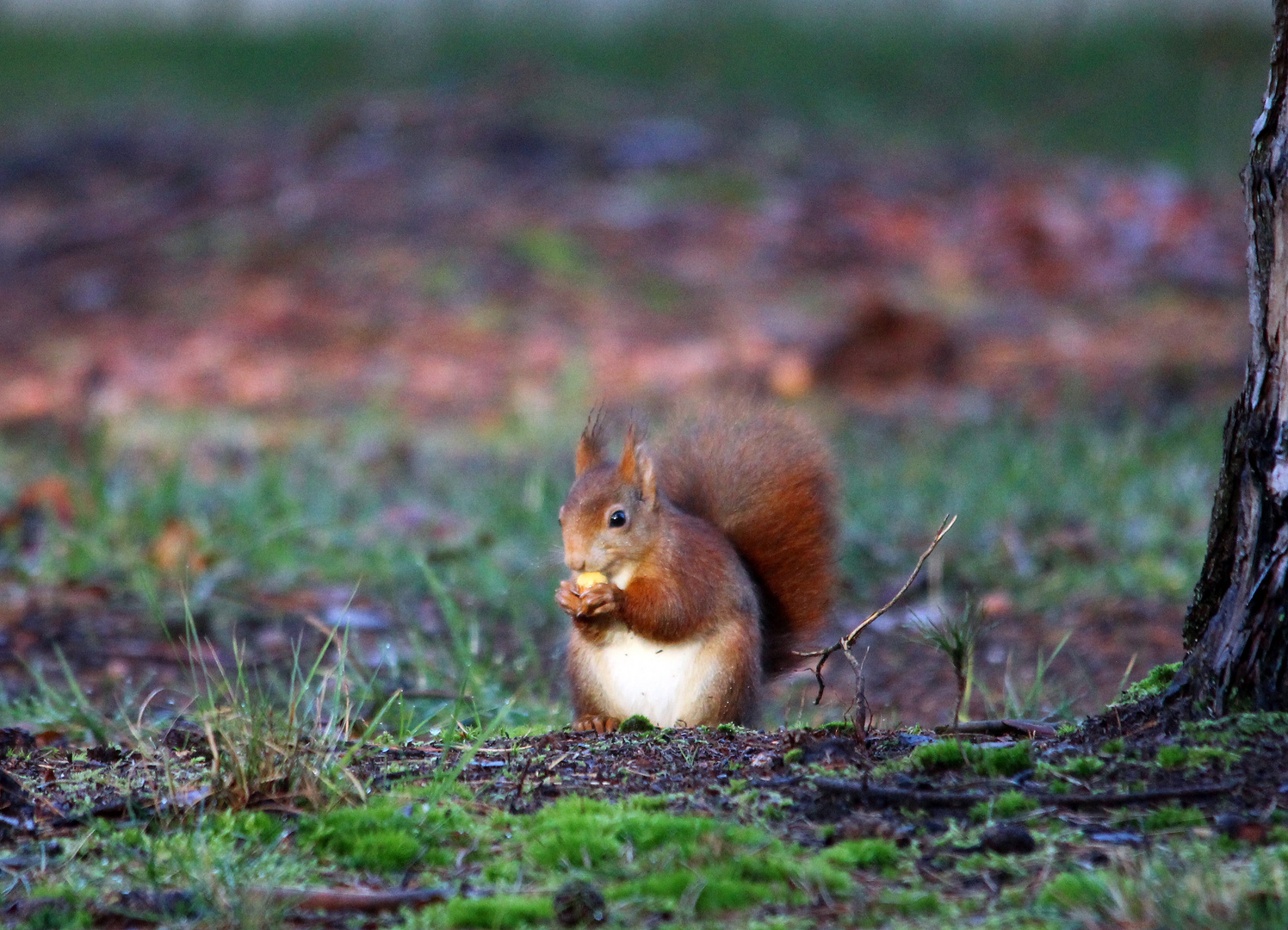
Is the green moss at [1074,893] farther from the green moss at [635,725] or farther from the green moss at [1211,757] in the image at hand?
the green moss at [635,725]

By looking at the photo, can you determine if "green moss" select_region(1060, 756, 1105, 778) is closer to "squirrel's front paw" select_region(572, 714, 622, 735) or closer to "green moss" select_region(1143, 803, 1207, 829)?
"green moss" select_region(1143, 803, 1207, 829)

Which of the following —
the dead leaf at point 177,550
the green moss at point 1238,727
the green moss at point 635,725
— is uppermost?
the green moss at point 1238,727

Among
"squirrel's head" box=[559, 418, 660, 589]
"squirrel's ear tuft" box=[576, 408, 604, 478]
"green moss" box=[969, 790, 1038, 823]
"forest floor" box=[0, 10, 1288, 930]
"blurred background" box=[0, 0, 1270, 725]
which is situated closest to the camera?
"forest floor" box=[0, 10, 1288, 930]

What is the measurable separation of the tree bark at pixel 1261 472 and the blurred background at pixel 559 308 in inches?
26.2

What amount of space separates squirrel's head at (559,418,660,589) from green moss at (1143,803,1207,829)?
109cm

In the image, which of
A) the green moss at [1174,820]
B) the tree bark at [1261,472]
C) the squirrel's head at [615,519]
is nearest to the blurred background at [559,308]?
the squirrel's head at [615,519]

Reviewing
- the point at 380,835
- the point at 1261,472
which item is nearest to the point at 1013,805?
the point at 1261,472

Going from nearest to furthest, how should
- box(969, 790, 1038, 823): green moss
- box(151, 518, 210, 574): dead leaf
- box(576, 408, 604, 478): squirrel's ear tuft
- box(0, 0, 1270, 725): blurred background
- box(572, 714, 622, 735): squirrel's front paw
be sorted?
box(969, 790, 1038, 823): green moss
box(572, 714, 622, 735): squirrel's front paw
box(576, 408, 604, 478): squirrel's ear tuft
box(0, 0, 1270, 725): blurred background
box(151, 518, 210, 574): dead leaf

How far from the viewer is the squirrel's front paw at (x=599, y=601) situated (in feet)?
8.63

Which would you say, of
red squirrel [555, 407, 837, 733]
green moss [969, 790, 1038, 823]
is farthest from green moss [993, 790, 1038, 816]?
red squirrel [555, 407, 837, 733]

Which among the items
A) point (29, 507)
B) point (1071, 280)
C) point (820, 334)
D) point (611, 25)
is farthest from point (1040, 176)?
point (29, 507)

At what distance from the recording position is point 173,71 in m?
12.9

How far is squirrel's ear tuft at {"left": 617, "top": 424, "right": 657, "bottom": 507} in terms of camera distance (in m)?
2.79

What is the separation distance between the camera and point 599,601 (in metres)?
2.63
